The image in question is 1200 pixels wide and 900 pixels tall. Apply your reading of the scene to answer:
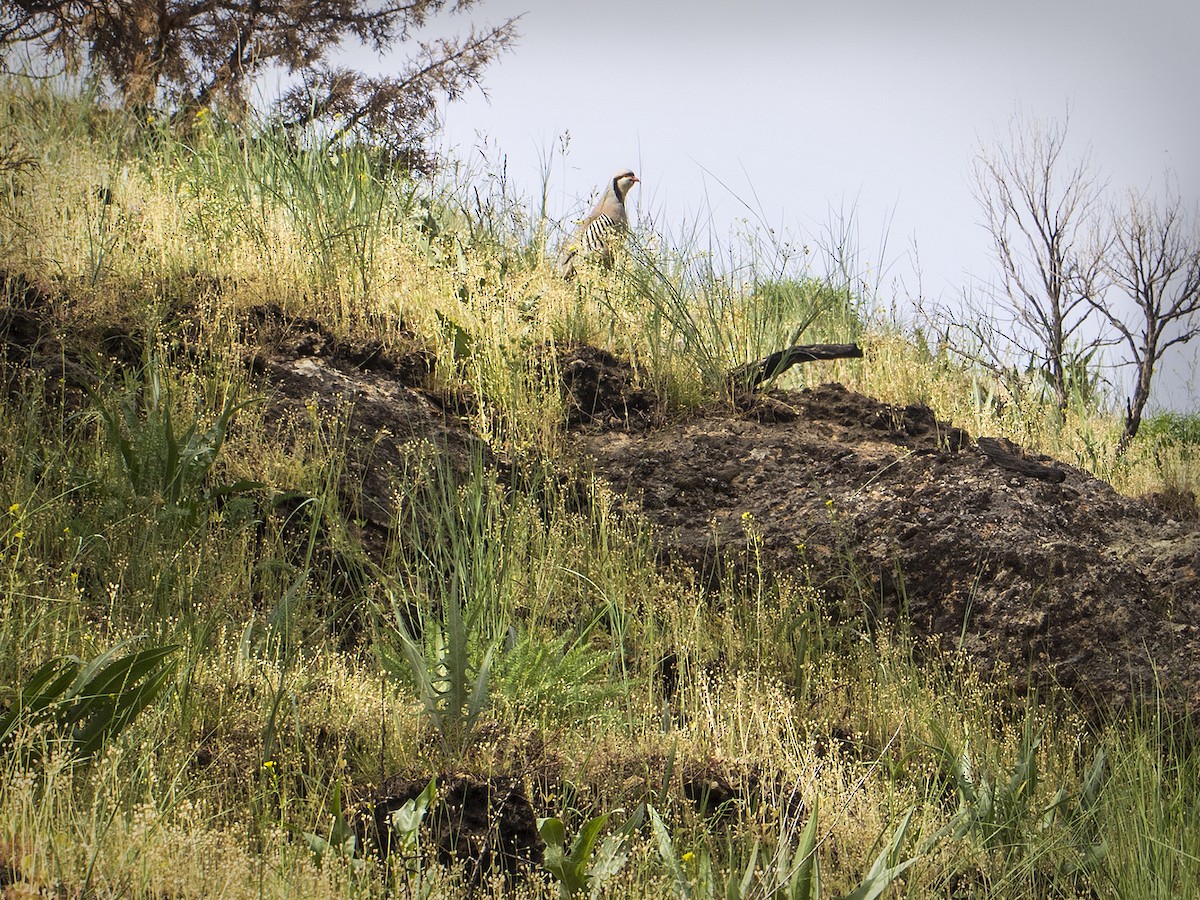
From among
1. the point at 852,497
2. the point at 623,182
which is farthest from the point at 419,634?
the point at 623,182

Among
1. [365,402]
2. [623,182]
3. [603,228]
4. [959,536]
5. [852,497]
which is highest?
[623,182]

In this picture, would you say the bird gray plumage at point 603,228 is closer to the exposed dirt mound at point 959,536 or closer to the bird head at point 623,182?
the bird head at point 623,182

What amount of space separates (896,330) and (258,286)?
3779 millimetres

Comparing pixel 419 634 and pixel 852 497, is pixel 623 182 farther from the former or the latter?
pixel 419 634

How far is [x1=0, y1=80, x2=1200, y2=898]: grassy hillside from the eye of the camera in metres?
2.42

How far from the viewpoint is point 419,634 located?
139 inches

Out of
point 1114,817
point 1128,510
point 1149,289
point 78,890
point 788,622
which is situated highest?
point 1149,289

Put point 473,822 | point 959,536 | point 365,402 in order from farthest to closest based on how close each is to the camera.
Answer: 1. point 365,402
2. point 959,536
3. point 473,822

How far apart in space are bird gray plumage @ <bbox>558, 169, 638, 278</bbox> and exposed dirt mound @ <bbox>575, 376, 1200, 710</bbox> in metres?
1.74

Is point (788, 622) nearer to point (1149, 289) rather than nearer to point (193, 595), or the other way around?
point (193, 595)

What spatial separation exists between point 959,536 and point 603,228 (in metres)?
3.38

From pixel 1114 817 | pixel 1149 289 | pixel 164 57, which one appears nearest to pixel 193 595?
pixel 1114 817

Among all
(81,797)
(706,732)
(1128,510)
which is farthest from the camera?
(1128,510)

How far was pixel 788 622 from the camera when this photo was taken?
3689 mm
